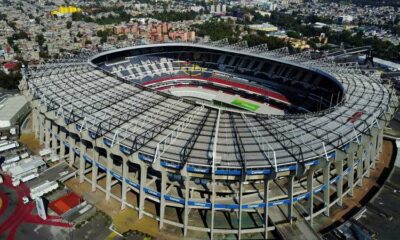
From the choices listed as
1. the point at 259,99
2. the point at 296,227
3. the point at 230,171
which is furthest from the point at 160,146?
the point at 259,99

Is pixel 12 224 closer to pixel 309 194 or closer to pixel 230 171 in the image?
pixel 230 171

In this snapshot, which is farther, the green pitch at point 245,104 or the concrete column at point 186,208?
the green pitch at point 245,104

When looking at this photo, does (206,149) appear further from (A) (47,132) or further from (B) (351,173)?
(A) (47,132)

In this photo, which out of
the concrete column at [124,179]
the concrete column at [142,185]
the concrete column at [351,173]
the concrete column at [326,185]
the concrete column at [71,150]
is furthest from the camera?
the concrete column at [71,150]

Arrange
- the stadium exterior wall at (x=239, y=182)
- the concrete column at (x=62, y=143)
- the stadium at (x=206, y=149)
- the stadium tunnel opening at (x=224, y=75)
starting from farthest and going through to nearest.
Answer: the stadium tunnel opening at (x=224, y=75) → the concrete column at (x=62, y=143) → the stadium exterior wall at (x=239, y=182) → the stadium at (x=206, y=149)

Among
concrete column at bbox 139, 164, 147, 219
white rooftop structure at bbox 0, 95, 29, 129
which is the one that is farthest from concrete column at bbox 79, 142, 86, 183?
white rooftop structure at bbox 0, 95, 29, 129

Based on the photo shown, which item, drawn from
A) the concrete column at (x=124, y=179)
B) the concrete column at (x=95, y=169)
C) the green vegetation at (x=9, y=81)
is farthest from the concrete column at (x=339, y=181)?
the green vegetation at (x=9, y=81)

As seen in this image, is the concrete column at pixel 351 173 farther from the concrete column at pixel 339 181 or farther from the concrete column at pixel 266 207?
the concrete column at pixel 266 207

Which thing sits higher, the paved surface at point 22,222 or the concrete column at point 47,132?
the concrete column at point 47,132
